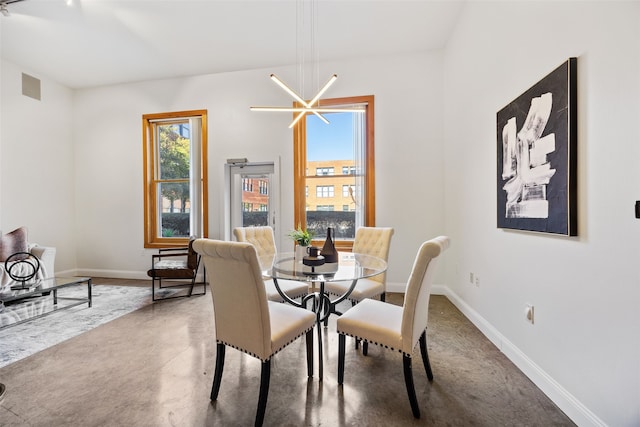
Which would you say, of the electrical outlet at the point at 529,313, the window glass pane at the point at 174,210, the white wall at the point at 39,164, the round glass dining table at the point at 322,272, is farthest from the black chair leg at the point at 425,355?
the white wall at the point at 39,164

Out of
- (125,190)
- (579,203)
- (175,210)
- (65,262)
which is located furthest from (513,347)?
(65,262)

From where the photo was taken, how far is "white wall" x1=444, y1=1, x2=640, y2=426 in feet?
4.02

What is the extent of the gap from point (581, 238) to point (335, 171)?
3061 millimetres

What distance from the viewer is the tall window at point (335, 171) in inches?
160

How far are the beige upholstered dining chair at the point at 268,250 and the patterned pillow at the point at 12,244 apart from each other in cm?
300

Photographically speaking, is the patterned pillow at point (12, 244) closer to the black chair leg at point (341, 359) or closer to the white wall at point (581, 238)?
the black chair leg at point (341, 359)

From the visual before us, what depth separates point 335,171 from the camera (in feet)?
13.8

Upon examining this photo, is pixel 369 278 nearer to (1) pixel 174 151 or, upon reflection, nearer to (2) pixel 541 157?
(2) pixel 541 157

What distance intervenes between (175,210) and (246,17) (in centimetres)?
325

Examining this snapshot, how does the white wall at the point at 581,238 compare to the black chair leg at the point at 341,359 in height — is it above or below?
above

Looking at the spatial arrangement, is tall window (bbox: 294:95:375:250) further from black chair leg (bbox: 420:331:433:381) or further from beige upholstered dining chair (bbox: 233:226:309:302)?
black chair leg (bbox: 420:331:433:381)

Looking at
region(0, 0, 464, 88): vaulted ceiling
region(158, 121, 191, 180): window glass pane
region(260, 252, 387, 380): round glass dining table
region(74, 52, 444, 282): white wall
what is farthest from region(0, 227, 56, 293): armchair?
region(260, 252, 387, 380): round glass dining table

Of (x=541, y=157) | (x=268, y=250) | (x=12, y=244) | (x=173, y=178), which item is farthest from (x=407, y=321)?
(x=12, y=244)

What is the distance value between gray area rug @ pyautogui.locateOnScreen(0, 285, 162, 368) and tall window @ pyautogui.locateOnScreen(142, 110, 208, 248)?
1.06 meters
